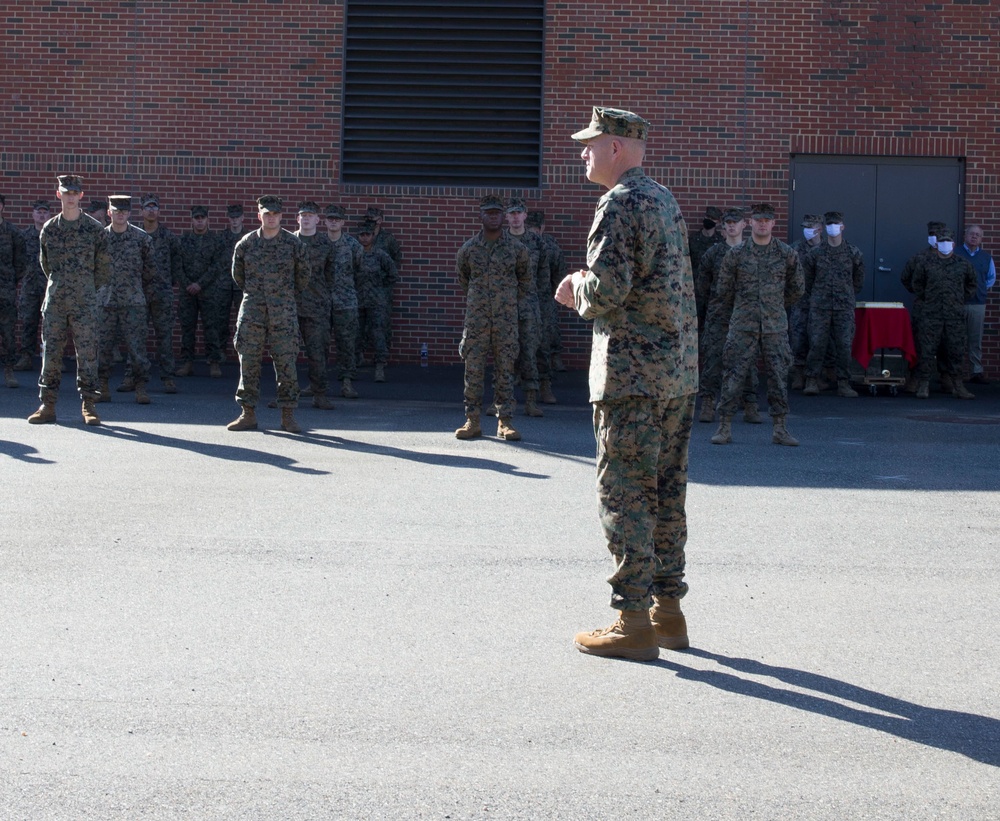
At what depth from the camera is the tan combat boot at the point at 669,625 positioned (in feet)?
19.5

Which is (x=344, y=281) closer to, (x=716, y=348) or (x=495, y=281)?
(x=495, y=281)

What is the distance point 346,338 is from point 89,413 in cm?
407

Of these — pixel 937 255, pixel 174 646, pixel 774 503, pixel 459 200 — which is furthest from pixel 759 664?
pixel 459 200

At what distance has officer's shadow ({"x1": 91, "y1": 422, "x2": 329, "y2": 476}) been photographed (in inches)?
430

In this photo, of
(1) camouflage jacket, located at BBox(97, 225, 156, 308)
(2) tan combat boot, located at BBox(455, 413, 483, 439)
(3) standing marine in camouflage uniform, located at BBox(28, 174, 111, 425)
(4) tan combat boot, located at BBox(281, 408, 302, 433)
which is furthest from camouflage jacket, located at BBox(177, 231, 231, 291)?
(2) tan combat boot, located at BBox(455, 413, 483, 439)

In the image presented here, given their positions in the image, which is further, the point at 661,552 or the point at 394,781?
the point at 661,552

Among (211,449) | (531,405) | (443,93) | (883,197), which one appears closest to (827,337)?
(883,197)

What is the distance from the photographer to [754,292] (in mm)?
12852

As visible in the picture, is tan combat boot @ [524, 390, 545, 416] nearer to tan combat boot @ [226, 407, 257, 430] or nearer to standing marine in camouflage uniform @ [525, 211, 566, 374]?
standing marine in camouflage uniform @ [525, 211, 566, 374]

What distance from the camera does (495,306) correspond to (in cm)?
1305

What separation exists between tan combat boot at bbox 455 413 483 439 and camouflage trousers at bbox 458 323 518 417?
5 cm

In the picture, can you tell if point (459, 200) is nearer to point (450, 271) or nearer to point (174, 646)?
point (450, 271)

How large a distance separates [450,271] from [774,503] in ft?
36.4

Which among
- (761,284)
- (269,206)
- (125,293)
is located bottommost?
(125,293)
